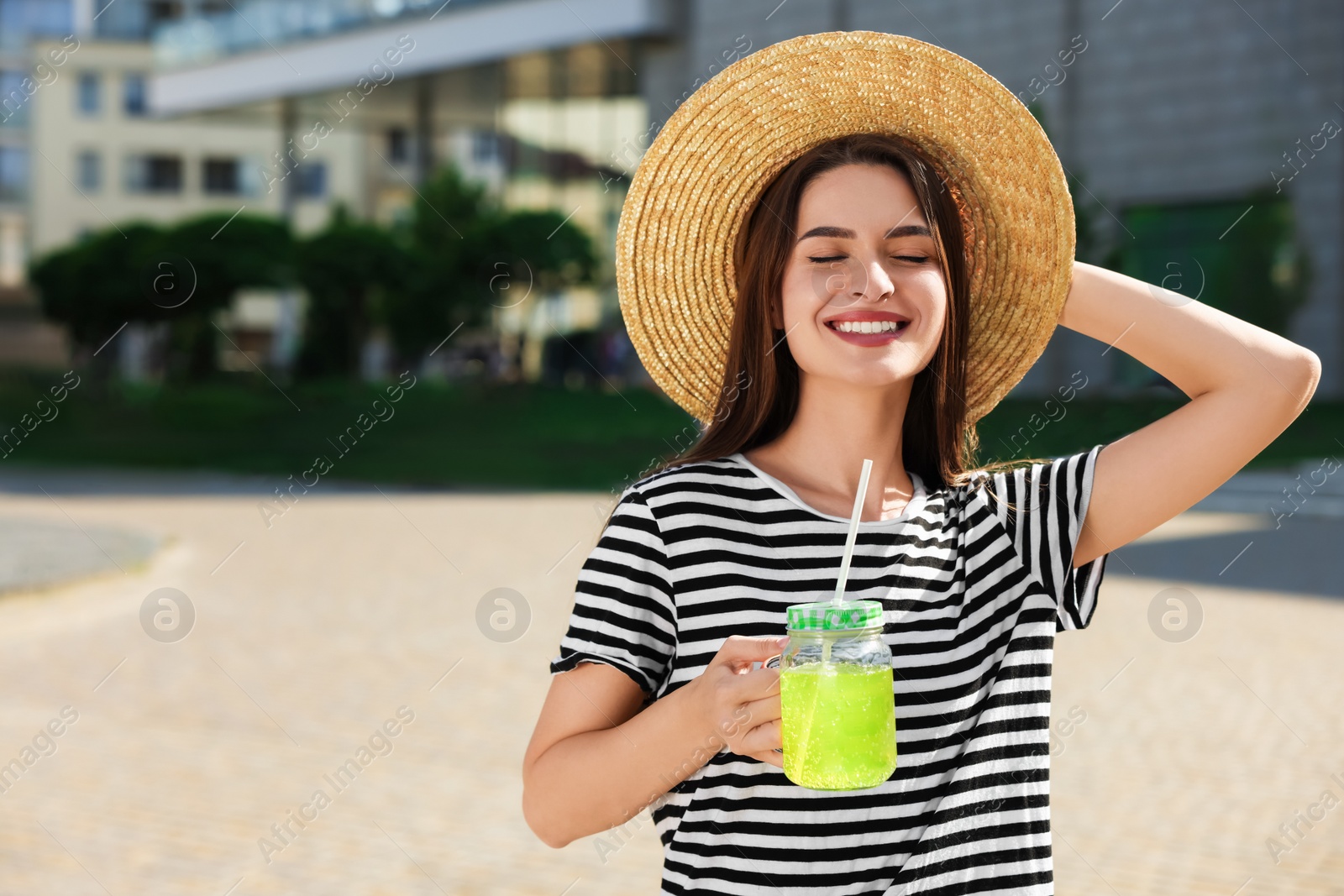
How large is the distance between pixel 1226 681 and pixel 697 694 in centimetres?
679

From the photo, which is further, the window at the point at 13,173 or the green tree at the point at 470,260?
the window at the point at 13,173

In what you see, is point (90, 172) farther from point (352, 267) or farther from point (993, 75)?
point (993, 75)

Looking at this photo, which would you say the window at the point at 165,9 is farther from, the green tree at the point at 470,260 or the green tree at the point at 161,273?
the green tree at the point at 470,260

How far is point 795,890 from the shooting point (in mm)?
1872

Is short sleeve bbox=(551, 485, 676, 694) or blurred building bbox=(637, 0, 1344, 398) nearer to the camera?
short sleeve bbox=(551, 485, 676, 694)

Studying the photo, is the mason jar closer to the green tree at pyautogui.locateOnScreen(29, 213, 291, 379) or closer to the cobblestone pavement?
the cobblestone pavement

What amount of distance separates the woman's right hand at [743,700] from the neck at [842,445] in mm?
413

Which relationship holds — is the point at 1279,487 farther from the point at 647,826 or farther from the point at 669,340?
the point at 669,340

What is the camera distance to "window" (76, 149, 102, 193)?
61750 millimetres

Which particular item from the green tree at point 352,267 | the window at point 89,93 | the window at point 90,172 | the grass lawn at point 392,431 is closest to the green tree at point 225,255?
the green tree at point 352,267

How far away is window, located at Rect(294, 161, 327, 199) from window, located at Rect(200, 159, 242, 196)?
3.32 meters

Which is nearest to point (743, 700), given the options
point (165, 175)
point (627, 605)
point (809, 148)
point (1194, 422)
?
point (627, 605)

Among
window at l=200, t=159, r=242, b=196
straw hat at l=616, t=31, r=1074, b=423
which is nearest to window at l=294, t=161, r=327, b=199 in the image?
window at l=200, t=159, r=242, b=196

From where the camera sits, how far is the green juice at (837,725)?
1.74 m
